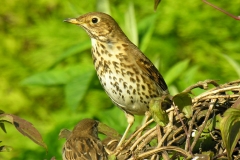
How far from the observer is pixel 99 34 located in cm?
376

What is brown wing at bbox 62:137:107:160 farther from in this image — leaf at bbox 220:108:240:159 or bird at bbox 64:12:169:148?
leaf at bbox 220:108:240:159

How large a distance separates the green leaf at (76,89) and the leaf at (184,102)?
1.99m

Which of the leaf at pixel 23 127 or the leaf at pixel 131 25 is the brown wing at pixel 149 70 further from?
the leaf at pixel 23 127

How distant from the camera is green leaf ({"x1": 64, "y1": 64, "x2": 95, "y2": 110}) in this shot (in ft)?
13.8

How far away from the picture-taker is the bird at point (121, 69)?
11.5ft

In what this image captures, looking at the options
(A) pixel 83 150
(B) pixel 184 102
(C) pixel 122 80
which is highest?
(B) pixel 184 102

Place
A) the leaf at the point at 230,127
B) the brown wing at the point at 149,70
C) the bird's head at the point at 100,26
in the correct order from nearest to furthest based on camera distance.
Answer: the leaf at the point at 230,127
the brown wing at the point at 149,70
the bird's head at the point at 100,26

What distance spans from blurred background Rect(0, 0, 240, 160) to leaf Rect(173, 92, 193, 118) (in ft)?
5.66

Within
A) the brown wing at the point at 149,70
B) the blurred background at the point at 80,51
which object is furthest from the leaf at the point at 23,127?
the blurred background at the point at 80,51

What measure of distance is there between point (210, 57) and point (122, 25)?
0.92 meters

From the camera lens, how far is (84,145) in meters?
2.99

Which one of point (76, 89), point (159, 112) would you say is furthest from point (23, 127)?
point (76, 89)

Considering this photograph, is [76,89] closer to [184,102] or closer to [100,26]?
[100,26]

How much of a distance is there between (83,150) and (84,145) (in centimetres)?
7
